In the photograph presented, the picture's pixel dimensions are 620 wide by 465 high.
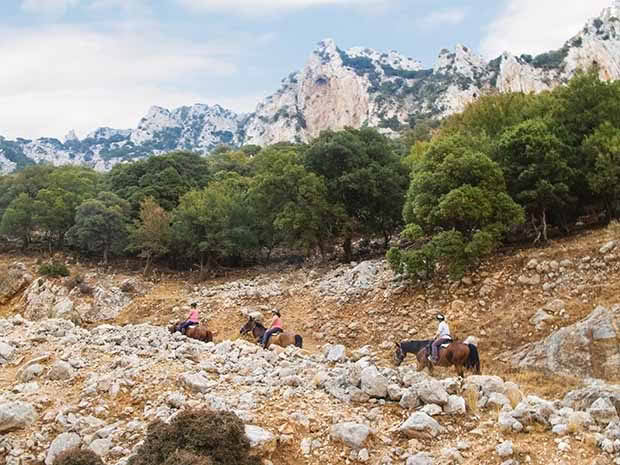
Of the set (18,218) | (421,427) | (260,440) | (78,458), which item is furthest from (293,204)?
(18,218)

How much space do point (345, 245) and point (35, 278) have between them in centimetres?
1927

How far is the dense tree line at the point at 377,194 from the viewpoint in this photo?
66.1 feet

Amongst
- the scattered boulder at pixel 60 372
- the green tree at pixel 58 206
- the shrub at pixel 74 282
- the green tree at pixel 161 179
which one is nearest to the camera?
the scattered boulder at pixel 60 372

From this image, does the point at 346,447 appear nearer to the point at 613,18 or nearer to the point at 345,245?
the point at 345,245

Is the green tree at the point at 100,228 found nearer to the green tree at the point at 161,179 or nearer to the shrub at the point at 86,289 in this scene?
the green tree at the point at 161,179

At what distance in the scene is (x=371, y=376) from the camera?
9.53 meters

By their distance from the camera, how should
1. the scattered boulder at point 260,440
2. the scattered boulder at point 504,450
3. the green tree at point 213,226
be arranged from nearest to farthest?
the scattered boulder at point 504,450, the scattered boulder at point 260,440, the green tree at point 213,226

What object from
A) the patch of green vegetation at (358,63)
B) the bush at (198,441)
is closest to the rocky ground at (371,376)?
the bush at (198,441)

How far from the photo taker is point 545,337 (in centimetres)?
1518

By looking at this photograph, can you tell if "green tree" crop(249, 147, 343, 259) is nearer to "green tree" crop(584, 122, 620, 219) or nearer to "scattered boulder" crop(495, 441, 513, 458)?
"green tree" crop(584, 122, 620, 219)

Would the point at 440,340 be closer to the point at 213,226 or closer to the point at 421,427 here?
the point at 421,427

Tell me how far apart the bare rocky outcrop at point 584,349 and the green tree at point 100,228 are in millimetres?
27963


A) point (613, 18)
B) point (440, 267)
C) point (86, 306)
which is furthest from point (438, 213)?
point (613, 18)

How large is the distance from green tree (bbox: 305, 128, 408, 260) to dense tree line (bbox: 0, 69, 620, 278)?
0.08m
